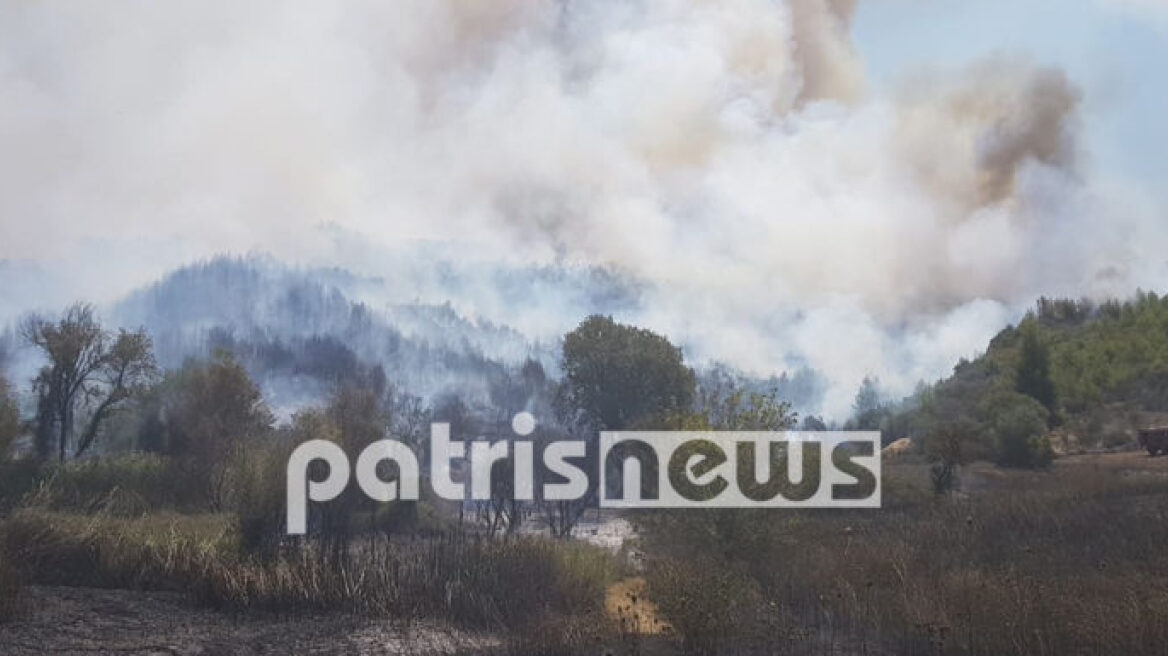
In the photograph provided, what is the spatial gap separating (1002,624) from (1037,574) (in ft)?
12.6

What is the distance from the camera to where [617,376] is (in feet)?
152

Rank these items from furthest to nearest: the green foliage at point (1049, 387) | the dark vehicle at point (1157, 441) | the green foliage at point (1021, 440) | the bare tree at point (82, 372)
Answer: the green foliage at point (1049, 387) → the green foliage at point (1021, 440) → the dark vehicle at point (1157, 441) → the bare tree at point (82, 372)

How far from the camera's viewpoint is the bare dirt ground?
11891 millimetres

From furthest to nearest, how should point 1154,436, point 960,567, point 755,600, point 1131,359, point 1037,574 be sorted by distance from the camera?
1. point 1131,359
2. point 1154,436
3. point 960,567
4. point 1037,574
5. point 755,600

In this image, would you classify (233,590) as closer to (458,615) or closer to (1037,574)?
(458,615)

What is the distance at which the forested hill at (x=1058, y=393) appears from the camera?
130ft

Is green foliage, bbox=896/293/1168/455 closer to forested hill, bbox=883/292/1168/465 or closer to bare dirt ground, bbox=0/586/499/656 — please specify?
forested hill, bbox=883/292/1168/465

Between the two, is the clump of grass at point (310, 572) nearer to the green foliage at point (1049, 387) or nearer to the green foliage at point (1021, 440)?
the green foliage at point (1049, 387)

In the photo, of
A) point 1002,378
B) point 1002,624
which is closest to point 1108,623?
point 1002,624

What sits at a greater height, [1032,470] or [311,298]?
[311,298]

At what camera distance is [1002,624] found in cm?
1148

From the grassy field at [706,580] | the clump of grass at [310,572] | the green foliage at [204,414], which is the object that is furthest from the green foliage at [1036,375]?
the clump of grass at [310,572]
